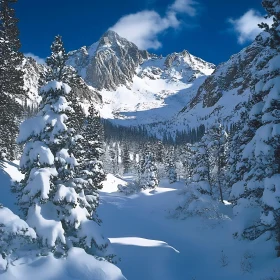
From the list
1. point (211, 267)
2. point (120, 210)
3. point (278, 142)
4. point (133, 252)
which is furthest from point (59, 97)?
point (120, 210)

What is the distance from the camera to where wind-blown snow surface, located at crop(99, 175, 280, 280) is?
13945mm

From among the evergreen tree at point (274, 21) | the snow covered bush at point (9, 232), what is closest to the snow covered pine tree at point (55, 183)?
the snow covered bush at point (9, 232)

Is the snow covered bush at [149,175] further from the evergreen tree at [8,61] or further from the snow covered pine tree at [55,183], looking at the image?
the snow covered pine tree at [55,183]

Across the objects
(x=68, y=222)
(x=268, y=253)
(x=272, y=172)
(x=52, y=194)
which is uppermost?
(x=272, y=172)

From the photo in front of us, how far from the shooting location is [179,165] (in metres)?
92.8

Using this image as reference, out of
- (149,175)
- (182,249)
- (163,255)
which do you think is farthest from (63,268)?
(149,175)

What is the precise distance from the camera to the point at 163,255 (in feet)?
54.5

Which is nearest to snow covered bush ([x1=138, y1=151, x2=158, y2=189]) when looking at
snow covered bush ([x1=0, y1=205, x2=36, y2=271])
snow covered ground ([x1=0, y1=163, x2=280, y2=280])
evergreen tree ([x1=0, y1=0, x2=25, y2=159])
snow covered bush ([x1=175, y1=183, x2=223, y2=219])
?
snow covered ground ([x1=0, y1=163, x2=280, y2=280])

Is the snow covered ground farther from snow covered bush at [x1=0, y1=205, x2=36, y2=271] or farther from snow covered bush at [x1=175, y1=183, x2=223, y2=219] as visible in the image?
snow covered bush at [x1=175, y1=183, x2=223, y2=219]

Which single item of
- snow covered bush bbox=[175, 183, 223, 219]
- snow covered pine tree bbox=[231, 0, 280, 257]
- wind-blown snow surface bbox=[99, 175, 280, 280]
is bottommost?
wind-blown snow surface bbox=[99, 175, 280, 280]

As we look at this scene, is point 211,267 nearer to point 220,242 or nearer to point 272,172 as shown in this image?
point 220,242

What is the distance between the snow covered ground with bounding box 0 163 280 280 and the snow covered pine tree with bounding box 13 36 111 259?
761mm

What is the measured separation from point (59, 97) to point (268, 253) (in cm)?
1160

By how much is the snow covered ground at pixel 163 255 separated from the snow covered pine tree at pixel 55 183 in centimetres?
76
